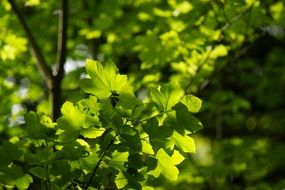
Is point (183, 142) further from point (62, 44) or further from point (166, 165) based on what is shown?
point (62, 44)

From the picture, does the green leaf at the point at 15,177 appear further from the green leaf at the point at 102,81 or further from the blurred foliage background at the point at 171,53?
the blurred foliage background at the point at 171,53

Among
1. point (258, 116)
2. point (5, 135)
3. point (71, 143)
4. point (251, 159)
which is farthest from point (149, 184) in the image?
point (258, 116)

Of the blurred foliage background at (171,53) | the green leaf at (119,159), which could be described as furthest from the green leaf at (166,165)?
the blurred foliage background at (171,53)

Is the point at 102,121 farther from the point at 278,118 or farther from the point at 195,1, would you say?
the point at 278,118

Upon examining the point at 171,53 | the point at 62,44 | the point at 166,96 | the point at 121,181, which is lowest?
the point at 121,181

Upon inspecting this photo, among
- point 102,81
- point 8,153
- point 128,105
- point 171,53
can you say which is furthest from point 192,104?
point 171,53
